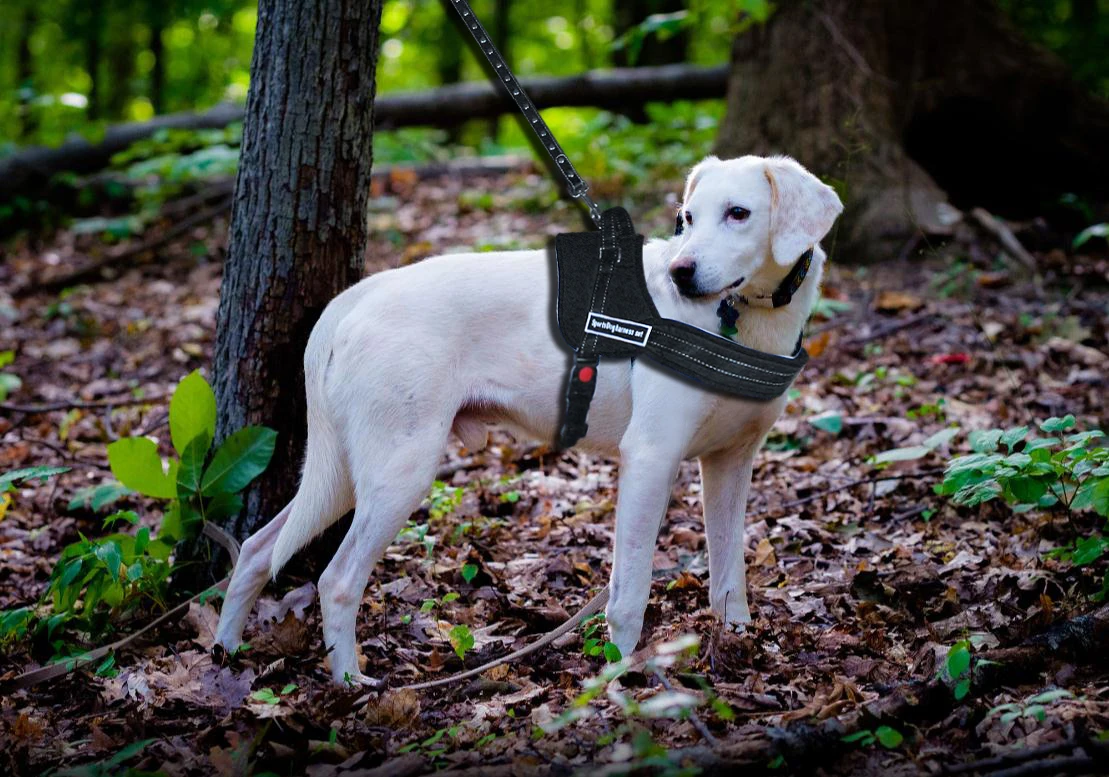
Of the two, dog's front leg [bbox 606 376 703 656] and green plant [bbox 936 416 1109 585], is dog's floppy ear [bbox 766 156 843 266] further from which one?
green plant [bbox 936 416 1109 585]

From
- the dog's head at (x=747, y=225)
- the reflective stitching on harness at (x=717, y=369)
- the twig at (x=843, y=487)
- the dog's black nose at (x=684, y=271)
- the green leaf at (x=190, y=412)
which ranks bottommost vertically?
the twig at (x=843, y=487)

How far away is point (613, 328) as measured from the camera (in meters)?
3.68

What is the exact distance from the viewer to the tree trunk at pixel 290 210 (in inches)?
164

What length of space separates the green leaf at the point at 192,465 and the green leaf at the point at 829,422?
3262 mm

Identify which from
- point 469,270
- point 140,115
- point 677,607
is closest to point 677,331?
point 469,270

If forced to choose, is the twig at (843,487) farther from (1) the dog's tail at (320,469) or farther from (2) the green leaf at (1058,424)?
(1) the dog's tail at (320,469)

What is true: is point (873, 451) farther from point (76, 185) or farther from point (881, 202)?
point (76, 185)

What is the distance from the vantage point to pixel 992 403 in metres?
5.72

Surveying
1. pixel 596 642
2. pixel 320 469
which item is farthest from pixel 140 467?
pixel 596 642

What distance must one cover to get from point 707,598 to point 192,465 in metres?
2.31

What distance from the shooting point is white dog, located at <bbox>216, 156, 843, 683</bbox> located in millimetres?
3447

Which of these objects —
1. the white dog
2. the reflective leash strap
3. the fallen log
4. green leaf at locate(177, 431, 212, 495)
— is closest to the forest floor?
the white dog

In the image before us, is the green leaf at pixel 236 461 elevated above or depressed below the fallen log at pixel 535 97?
below

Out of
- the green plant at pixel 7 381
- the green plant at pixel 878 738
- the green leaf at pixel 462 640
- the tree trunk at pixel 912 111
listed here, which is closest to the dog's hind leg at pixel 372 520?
the green leaf at pixel 462 640
